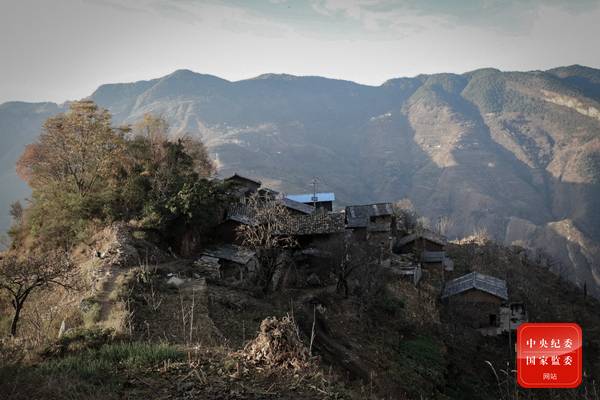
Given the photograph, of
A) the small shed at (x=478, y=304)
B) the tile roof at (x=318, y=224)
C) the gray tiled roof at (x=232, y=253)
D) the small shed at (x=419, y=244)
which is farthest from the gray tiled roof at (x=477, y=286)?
the gray tiled roof at (x=232, y=253)

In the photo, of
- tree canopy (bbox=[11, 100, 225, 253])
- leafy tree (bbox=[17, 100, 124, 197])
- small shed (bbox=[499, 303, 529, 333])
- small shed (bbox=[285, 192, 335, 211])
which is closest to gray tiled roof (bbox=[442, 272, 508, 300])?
small shed (bbox=[499, 303, 529, 333])

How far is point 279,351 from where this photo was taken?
6281 mm

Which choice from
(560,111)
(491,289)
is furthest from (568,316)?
(560,111)

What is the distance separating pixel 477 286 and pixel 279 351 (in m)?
20.8

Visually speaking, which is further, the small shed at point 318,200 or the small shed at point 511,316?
the small shed at point 318,200

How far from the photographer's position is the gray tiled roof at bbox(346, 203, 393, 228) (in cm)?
3019

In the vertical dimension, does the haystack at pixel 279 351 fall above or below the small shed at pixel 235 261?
above

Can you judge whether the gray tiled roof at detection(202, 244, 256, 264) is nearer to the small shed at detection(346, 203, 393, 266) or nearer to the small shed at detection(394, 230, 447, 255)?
Answer: the small shed at detection(346, 203, 393, 266)

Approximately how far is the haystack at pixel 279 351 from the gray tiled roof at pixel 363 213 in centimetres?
2342

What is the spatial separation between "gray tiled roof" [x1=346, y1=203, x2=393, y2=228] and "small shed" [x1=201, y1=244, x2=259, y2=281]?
38.0ft


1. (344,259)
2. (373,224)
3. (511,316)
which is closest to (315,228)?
(344,259)

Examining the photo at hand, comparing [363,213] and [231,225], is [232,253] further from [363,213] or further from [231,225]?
[363,213]

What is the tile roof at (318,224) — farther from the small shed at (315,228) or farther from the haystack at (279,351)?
the haystack at (279,351)

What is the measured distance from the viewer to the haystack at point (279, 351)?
6.16 m
